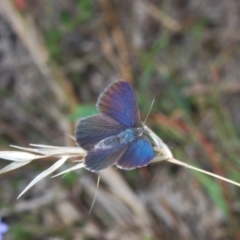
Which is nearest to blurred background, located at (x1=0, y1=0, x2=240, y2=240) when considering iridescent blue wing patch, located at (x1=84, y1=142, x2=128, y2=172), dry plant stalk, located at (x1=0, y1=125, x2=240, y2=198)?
dry plant stalk, located at (x1=0, y1=125, x2=240, y2=198)

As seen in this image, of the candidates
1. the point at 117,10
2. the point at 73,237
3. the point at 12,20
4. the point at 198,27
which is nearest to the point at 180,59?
the point at 198,27

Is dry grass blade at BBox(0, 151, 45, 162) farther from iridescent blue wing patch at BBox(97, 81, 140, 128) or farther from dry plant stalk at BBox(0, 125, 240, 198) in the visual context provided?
iridescent blue wing patch at BBox(97, 81, 140, 128)

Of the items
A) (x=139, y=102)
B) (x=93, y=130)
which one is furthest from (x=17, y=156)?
(x=139, y=102)

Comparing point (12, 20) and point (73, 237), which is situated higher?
point (12, 20)

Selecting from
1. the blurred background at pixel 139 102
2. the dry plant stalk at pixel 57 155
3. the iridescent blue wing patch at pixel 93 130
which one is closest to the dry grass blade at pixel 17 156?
the dry plant stalk at pixel 57 155

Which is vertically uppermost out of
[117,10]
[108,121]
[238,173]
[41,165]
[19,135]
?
[117,10]

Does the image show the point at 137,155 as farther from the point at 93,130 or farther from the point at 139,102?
the point at 139,102

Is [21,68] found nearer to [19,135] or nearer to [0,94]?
[0,94]
